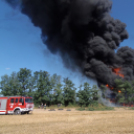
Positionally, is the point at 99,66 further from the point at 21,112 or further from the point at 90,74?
the point at 21,112

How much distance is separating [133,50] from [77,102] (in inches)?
787

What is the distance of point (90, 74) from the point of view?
1346 inches

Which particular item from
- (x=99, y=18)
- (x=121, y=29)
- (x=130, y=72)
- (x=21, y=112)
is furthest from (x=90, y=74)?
(x=21, y=112)

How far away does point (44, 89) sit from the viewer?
123ft

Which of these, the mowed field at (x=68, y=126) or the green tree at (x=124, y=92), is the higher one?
the green tree at (x=124, y=92)

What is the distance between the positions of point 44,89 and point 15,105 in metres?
20.8

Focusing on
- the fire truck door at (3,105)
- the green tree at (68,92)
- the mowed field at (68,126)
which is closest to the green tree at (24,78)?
the green tree at (68,92)

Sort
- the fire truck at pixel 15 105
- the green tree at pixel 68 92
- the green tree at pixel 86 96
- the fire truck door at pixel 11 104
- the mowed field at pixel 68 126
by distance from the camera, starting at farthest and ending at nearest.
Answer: the green tree at pixel 68 92 < the green tree at pixel 86 96 < the fire truck door at pixel 11 104 < the fire truck at pixel 15 105 < the mowed field at pixel 68 126

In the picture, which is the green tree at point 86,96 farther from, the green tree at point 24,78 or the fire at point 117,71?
the green tree at point 24,78

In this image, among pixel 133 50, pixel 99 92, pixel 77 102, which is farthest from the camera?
pixel 133 50

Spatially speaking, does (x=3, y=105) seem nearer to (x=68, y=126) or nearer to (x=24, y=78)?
(x=68, y=126)

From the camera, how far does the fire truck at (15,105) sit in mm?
16422

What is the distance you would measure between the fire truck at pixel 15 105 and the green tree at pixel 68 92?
19.1 metres

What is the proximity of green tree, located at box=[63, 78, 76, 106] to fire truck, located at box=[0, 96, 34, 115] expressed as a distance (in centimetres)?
1910
